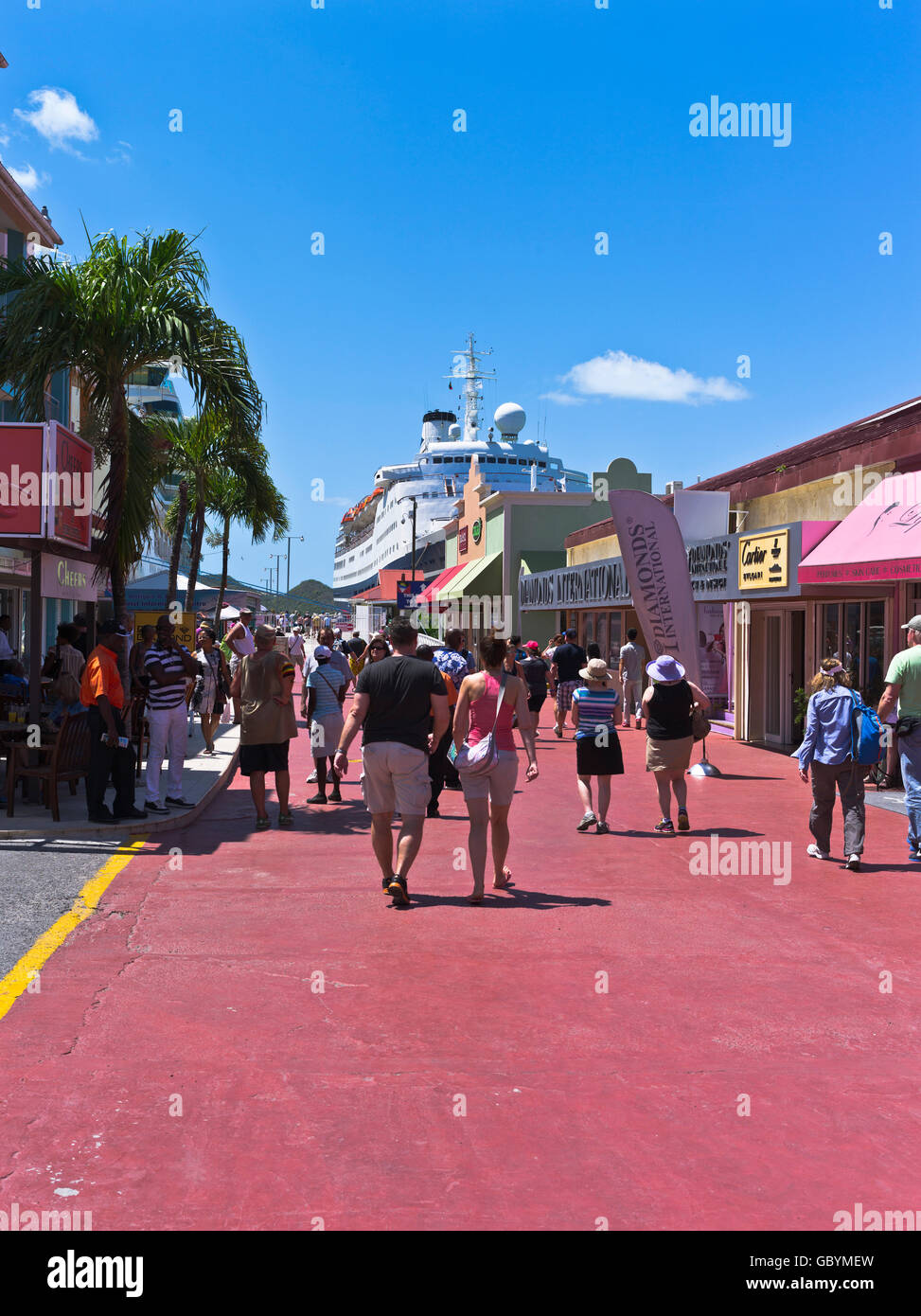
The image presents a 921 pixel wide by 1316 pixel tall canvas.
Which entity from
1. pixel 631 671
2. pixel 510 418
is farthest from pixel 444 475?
pixel 631 671

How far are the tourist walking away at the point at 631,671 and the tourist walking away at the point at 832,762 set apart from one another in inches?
491

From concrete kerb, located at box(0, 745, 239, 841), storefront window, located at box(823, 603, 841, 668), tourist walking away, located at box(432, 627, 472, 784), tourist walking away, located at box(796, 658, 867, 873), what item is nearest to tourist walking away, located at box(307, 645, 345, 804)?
tourist walking away, located at box(432, 627, 472, 784)

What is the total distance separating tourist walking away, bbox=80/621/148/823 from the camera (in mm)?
10164

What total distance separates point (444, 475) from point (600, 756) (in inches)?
3192

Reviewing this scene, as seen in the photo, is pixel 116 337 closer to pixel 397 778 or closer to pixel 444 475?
pixel 397 778

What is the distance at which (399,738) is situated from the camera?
7.64m

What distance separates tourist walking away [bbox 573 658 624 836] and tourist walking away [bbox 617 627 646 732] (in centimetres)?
1133

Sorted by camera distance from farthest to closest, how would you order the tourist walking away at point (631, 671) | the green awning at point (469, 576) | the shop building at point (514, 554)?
1. the green awning at point (469, 576)
2. the shop building at point (514, 554)
3. the tourist walking away at point (631, 671)

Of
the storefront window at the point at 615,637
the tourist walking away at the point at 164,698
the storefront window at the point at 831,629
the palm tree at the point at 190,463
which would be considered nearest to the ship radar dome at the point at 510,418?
the palm tree at the point at 190,463

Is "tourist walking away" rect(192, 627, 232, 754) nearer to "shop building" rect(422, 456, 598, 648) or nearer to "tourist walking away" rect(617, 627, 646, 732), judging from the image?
"tourist walking away" rect(617, 627, 646, 732)

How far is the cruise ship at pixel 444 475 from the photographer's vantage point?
3374 inches

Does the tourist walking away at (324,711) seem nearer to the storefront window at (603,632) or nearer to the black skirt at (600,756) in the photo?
the black skirt at (600,756)

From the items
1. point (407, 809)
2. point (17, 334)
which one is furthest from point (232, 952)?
point (17, 334)

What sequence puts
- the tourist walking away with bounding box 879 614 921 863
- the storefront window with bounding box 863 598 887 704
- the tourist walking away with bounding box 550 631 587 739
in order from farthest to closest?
the tourist walking away with bounding box 550 631 587 739, the storefront window with bounding box 863 598 887 704, the tourist walking away with bounding box 879 614 921 863
